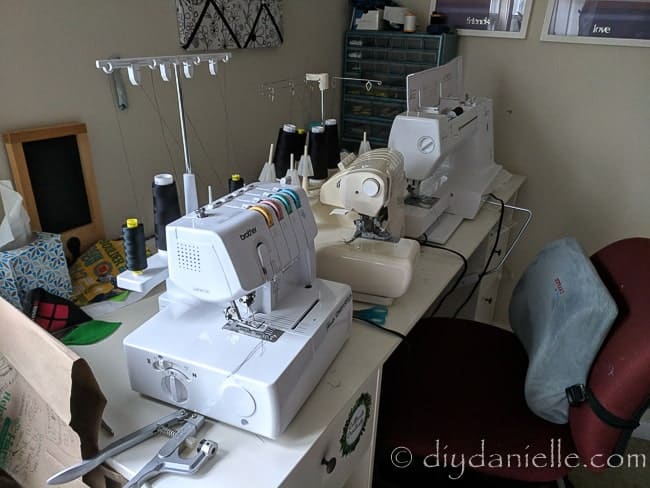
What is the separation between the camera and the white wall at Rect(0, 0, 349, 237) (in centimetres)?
108

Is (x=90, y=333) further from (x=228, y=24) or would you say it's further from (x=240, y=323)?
(x=228, y=24)

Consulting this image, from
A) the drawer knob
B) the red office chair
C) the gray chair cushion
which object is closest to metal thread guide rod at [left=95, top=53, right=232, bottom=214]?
the drawer knob

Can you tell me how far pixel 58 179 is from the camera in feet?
3.89

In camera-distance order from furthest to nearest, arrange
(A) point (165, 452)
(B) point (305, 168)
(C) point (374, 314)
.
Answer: (B) point (305, 168) < (C) point (374, 314) < (A) point (165, 452)

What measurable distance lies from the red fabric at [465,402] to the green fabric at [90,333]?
25.5 inches

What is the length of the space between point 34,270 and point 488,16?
5.94 feet

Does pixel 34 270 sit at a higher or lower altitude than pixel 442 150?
lower

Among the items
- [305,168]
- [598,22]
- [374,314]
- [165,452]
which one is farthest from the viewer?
[598,22]

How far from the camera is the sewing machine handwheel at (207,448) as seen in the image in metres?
0.76

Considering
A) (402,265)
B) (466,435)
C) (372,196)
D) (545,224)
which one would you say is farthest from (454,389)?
(545,224)

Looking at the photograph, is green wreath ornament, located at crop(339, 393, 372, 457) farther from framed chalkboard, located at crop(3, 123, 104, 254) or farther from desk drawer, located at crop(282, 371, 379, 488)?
framed chalkboard, located at crop(3, 123, 104, 254)

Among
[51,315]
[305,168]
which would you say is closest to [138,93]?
[305,168]

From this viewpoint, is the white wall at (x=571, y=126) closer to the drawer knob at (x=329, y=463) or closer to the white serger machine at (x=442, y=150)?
the white serger machine at (x=442, y=150)

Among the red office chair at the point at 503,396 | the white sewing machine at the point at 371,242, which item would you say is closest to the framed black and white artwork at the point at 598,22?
the red office chair at the point at 503,396
